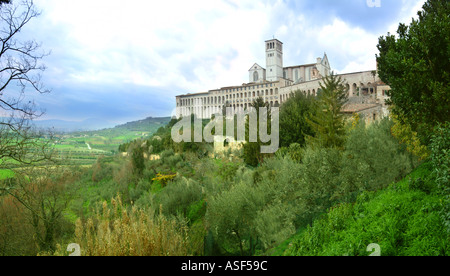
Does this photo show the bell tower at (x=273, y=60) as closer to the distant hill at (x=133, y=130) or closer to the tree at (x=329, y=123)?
the distant hill at (x=133, y=130)

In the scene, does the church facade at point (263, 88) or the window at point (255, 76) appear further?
the window at point (255, 76)

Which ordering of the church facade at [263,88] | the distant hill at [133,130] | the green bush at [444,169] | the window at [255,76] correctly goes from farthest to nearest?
1. the window at [255,76]
2. the church facade at [263,88]
3. the distant hill at [133,130]
4. the green bush at [444,169]

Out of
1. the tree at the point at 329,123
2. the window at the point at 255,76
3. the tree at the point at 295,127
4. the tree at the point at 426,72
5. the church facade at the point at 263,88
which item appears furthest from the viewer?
the window at the point at 255,76

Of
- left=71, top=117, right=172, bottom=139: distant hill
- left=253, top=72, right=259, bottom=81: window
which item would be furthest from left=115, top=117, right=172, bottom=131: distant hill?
left=253, top=72, right=259, bottom=81: window

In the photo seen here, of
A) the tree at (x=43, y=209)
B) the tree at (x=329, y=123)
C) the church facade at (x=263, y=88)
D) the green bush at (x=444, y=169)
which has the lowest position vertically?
the tree at (x=43, y=209)

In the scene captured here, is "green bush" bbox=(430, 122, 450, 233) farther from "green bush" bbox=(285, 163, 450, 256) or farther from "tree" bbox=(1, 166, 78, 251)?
"tree" bbox=(1, 166, 78, 251)

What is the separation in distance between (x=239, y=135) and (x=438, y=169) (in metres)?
26.1

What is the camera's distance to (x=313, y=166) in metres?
13.0

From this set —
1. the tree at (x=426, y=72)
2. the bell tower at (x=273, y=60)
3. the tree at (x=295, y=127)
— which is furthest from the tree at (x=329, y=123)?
the bell tower at (x=273, y=60)

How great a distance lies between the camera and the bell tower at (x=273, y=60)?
280 ft

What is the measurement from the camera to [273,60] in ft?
282
